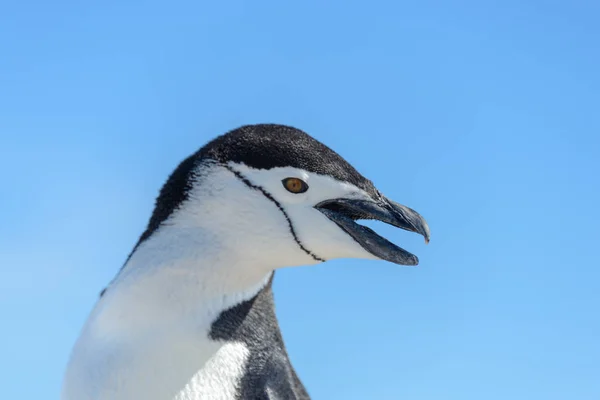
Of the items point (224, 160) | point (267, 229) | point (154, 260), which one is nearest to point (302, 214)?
point (267, 229)

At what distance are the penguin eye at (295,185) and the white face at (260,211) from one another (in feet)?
0.06

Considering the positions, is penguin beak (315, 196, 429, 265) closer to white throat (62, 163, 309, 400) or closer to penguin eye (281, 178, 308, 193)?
penguin eye (281, 178, 308, 193)

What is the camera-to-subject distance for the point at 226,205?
4465 mm

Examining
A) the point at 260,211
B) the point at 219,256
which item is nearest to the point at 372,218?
the point at 260,211

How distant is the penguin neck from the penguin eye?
1.48 feet

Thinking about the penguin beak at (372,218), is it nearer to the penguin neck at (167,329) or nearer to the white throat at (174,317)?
the white throat at (174,317)

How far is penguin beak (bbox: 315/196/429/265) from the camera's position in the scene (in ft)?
14.9

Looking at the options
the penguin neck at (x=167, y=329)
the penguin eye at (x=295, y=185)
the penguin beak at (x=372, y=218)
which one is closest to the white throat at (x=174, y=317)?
the penguin neck at (x=167, y=329)

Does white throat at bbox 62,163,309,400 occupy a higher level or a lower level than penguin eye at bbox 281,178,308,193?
lower

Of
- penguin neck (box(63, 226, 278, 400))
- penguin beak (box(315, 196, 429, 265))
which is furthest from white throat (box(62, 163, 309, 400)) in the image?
penguin beak (box(315, 196, 429, 265))

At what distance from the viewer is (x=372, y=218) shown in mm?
4672

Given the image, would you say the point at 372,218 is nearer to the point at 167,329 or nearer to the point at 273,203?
the point at 273,203

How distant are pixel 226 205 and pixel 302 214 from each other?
0.40 metres

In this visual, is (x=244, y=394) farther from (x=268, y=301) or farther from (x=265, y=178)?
(x=265, y=178)
